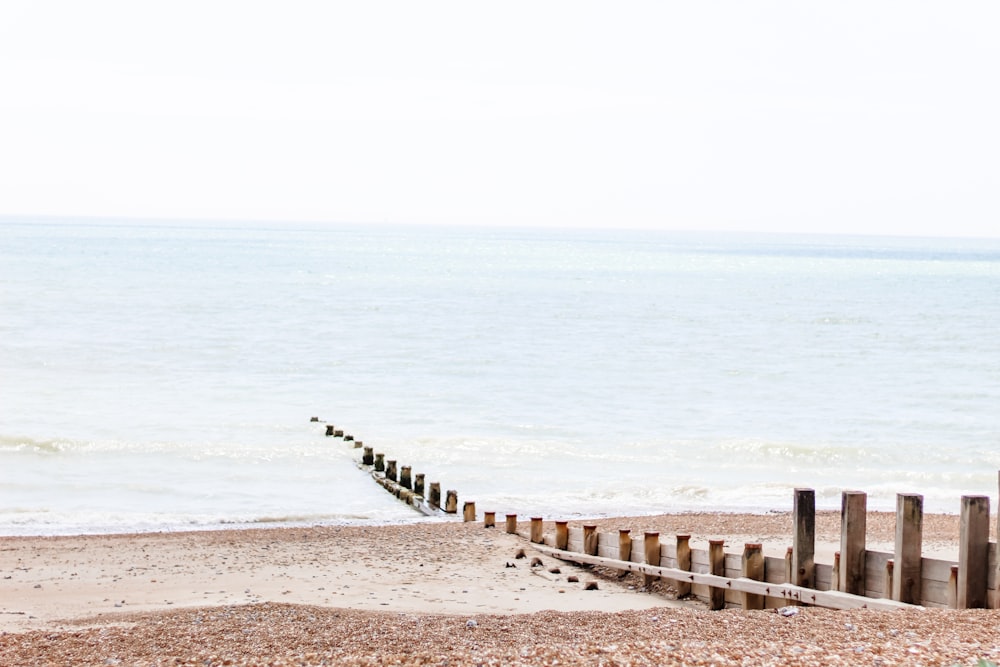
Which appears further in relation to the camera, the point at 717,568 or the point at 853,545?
the point at 717,568

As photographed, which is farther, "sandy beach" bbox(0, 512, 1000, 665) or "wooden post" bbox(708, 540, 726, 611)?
"wooden post" bbox(708, 540, 726, 611)

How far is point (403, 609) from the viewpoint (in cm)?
1244

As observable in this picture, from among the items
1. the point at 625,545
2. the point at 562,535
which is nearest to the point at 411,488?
the point at 562,535

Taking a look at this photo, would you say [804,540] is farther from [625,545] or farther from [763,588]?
[625,545]

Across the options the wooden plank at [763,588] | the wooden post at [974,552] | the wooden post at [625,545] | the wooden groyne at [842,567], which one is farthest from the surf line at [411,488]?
the wooden post at [974,552]

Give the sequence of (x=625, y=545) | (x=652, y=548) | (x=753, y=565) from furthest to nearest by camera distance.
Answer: (x=625, y=545)
(x=652, y=548)
(x=753, y=565)

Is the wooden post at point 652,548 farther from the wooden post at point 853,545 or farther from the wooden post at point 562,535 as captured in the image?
the wooden post at point 853,545

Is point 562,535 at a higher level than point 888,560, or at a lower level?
lower

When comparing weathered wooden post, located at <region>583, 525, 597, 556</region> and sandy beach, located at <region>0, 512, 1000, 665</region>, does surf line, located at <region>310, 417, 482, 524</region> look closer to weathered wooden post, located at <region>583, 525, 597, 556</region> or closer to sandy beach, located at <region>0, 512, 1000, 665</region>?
sandy beach, located at <region>0, 512, 1000, 665</region>

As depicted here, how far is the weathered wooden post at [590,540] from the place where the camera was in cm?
1402

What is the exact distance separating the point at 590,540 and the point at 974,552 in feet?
17.1

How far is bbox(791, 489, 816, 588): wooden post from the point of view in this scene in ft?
35.2

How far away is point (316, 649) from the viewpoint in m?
9.48

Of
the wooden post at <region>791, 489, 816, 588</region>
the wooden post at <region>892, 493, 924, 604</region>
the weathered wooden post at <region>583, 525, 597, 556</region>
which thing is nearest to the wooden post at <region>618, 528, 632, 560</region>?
the weathered wooden post at <region>583, 525, 597, 556</region>
